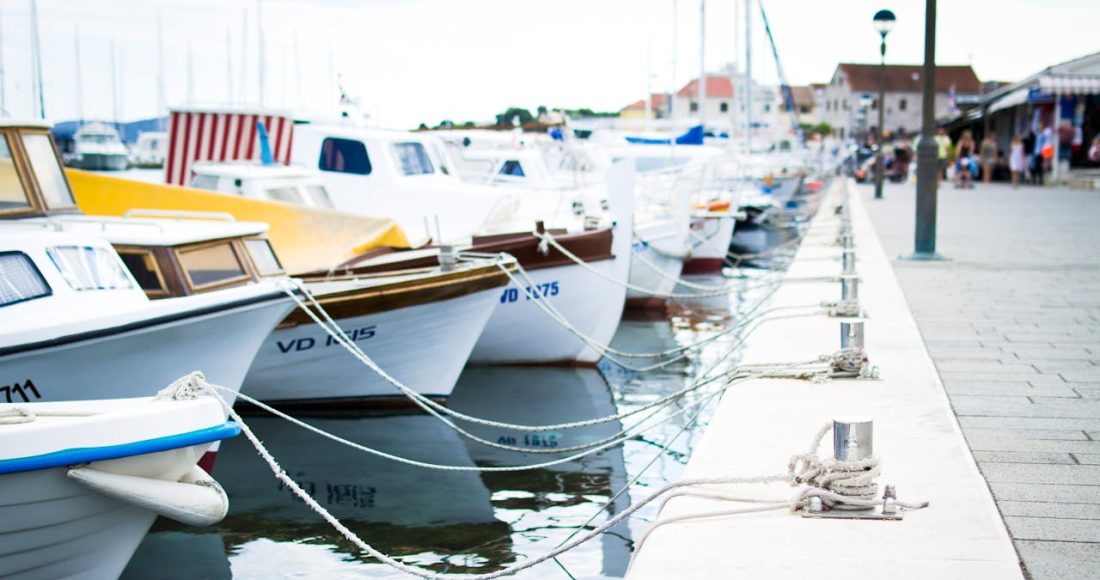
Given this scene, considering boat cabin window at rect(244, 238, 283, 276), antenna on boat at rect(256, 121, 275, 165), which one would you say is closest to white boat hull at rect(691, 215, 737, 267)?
antenna on boat at rect(256, 121, 275, 165)

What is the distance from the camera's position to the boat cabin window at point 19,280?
732 cm

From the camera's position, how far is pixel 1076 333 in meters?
8.68

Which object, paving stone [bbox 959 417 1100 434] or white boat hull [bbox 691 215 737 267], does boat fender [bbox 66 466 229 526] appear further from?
white boat hull [bbox 691 215 737 267]

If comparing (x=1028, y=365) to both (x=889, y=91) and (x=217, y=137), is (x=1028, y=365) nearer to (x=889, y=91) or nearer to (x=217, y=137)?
(x=217, y=137)

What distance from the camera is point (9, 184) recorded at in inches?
356

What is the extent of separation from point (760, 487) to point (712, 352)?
10157mm

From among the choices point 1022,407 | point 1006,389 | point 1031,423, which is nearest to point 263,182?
point 1006,389

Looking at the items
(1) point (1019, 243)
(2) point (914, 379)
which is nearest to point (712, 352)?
(1) point (1019, 243)

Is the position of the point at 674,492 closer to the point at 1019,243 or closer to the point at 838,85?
the point at 1019,243

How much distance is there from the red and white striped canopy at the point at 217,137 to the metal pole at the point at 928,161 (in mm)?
8987

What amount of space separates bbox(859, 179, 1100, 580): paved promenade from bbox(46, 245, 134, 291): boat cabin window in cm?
562

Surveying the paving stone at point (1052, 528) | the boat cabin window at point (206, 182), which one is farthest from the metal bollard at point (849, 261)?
the boat cabin window at point (206, 182)

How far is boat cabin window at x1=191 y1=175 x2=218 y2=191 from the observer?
14.8m

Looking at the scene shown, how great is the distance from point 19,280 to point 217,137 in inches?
400
